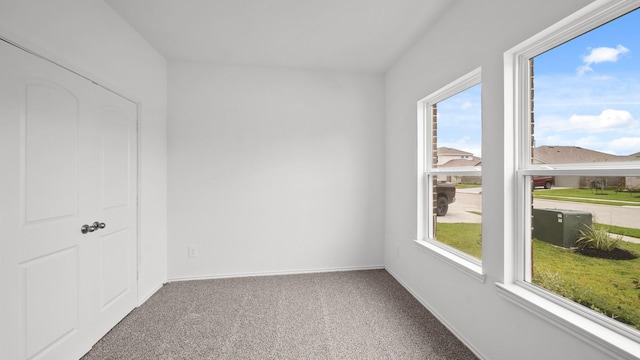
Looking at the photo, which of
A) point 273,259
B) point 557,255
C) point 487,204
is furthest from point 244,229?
point 557,255

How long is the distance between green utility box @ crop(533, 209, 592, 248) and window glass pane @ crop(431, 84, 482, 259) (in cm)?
48

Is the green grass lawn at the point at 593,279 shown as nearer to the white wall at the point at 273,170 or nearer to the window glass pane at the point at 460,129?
the window glass pane at the point at 460,129

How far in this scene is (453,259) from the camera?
2.14m

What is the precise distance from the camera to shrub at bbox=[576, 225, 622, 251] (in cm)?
127

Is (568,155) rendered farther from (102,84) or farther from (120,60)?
(120,60)

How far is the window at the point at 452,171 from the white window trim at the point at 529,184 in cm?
31

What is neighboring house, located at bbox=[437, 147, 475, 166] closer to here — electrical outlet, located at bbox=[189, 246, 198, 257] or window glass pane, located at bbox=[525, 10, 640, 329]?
window glass pane, located at bbox=[525, 10, 640, 329]

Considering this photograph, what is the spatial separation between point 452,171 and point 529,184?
2.50 feet

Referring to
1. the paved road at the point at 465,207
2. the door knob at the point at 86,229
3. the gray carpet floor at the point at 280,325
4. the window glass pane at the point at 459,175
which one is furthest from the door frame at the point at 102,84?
the paved road at the point at 465,207

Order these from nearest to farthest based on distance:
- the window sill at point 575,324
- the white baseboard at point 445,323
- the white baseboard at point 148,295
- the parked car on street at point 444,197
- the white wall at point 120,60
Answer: the window sill at point 575,324 → the white wall at point 120,60 → the white baseboard at point 445,323 → the parked car on street at point 444,197 → the white baseboard at point 148,295

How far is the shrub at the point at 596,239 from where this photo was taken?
1.27 metres

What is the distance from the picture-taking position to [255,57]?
3088 millimetres

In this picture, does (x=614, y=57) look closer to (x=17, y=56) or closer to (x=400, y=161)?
(x=400, y=161)

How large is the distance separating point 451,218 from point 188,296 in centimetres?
279
